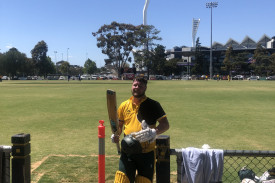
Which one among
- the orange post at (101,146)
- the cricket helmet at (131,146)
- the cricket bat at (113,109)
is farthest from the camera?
the orange post at (101,146)

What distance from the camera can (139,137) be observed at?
314cm

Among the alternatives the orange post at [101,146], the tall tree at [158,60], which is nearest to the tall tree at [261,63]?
the tall tree at [158,60]

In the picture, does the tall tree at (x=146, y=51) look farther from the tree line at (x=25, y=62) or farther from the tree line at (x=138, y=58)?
the tree line at (x=25, y=62)

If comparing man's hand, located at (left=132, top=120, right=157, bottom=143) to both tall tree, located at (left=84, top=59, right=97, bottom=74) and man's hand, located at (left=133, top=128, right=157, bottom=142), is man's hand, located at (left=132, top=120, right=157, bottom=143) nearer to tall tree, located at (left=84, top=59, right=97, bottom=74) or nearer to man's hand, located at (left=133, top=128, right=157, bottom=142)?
man's hand, located at (left=133, top=128, right=157, bottom=142)

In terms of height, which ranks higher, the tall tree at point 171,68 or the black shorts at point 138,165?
the tall tree at point 171,68

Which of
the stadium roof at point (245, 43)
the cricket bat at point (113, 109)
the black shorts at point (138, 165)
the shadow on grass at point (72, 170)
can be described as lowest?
the shadow on grass at point (72, 170)

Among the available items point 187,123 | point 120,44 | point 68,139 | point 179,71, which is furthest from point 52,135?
point 179,71

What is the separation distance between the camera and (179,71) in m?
115

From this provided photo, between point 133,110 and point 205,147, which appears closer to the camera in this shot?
point 133,110

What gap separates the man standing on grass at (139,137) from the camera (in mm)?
3152

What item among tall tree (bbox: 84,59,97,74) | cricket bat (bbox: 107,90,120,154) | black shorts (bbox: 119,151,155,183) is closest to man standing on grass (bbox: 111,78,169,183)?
black shorts (bbox: 119,151,155,183)

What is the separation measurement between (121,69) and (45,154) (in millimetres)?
73687

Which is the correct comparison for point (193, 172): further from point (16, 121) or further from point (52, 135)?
point (16, 121)

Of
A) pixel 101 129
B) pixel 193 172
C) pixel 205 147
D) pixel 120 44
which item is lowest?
pixel 193 172
